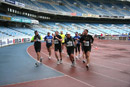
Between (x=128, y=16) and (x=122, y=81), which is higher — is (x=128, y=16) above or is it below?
above

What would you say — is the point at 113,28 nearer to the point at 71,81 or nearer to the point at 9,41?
the point at 9,41

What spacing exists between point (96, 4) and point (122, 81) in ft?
241

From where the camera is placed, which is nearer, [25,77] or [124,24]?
[25,77]

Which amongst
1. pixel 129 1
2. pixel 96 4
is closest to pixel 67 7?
pixel 96 4

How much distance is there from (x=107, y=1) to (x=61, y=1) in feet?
91.2

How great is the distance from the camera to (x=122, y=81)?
579cm

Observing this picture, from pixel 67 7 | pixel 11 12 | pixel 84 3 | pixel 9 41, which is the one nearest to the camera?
pixel 9 41

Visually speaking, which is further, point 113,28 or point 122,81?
point 113,28

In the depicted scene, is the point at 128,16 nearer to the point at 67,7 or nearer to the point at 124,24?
the point at 124,24

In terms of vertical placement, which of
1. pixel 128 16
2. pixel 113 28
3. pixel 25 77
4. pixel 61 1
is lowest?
pixel 25 77

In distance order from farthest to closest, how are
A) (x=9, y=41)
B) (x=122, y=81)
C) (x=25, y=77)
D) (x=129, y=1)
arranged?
(x=129, y=1) < (x=9, y=41) < (x=25, y=77) < (x=122, y=81)

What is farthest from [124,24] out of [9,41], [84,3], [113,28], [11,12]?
[9,41]

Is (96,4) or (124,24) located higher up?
(96,4)

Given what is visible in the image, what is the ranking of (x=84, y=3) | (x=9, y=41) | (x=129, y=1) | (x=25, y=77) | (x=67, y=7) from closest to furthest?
1. (x=25, y=77)
2. (x=9, y=41)
3. (x=67, y=7)
4. (x=84, y=3)
5. (x=129, y=1)
